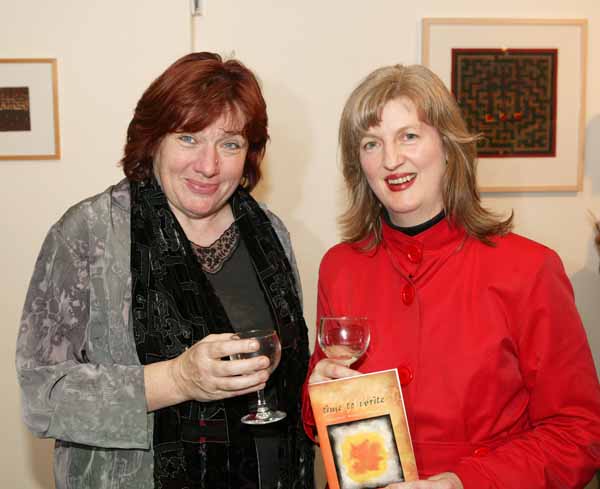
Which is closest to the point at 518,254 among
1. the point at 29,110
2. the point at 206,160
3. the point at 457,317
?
the point at 457,317

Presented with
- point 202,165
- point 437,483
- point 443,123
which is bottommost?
point 437,483

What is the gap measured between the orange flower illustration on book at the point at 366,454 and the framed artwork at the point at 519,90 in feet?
6.10

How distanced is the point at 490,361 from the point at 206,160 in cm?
97

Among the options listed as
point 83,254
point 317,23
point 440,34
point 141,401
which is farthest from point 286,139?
point 141,401

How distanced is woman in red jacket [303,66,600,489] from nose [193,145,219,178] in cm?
38

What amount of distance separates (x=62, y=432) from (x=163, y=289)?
47 centimetres

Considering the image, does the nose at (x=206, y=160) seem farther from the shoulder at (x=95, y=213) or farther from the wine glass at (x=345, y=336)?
the wine glass at (x=345, y=336)

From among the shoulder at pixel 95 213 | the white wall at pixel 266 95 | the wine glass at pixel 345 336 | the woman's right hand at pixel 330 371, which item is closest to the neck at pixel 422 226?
the wine glass at pixel 345 336

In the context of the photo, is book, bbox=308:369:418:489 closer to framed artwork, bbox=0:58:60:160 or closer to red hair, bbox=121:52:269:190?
red hair, bbox=121:52:269:190

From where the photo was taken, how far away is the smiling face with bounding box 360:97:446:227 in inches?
73.0

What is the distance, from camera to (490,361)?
1757mm

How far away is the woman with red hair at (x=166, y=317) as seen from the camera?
1.86 meters

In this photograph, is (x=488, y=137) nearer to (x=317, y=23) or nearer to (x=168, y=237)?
(x=317, y=23)

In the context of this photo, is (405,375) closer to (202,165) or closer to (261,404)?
(261,404)
